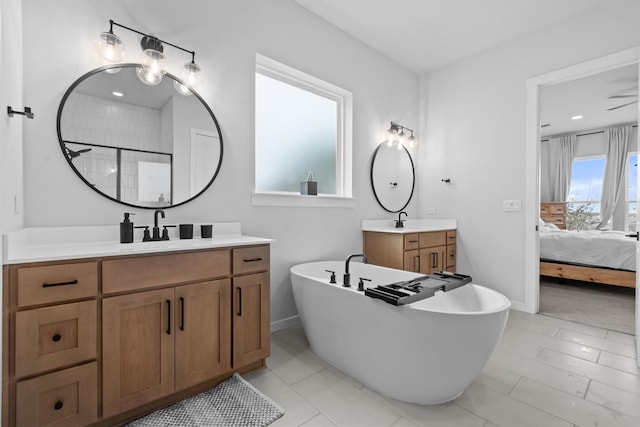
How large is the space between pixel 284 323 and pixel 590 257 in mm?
3999

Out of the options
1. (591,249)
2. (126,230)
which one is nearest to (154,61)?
(126,230)

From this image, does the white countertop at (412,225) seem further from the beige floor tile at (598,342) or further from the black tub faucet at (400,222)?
the beige floor tile at (598,342)

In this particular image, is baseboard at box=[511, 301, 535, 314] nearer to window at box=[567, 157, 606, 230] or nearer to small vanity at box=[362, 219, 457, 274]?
small vanity at box=[362, 219, 457, 274]

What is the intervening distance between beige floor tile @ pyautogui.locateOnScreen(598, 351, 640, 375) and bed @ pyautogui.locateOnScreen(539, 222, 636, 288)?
2045mm

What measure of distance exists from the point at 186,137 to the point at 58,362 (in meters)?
1.44

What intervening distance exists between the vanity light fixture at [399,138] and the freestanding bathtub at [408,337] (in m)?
2.06

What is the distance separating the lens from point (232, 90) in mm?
2320

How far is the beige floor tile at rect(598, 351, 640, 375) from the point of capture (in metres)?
1.95

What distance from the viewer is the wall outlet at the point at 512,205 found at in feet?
10.3

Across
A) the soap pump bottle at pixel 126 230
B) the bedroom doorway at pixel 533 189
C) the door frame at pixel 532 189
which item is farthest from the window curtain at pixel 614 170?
the soap pump bottle at pixel 126 230

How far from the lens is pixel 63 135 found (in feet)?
5.47

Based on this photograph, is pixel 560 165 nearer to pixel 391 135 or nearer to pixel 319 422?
pixel 391 135

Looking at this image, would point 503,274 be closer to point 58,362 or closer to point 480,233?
point 480,233

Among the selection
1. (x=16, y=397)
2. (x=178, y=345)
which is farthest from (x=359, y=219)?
(x=16, y=397)
